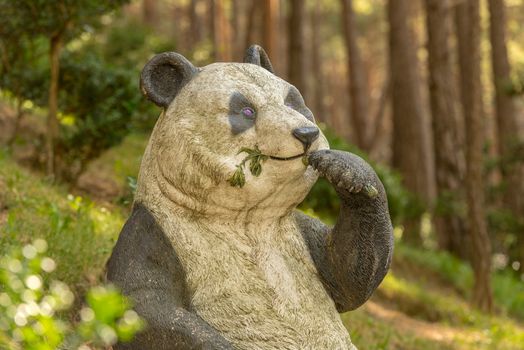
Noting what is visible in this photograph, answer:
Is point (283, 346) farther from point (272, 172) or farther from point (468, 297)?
point (468, 297)

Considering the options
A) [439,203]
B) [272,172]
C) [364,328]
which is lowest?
[439,203]

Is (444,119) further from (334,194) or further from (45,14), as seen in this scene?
(45,14)

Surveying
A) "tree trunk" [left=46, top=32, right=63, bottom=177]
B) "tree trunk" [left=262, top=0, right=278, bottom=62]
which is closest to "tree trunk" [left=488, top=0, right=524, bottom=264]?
"tree trunk" [left=262, top=0, right=278, bottom=62]

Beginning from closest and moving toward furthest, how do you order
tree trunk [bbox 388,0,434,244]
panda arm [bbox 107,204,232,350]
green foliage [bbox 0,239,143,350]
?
1. green foliage [bbox 0,239,143,350]
2. panda arm [bbox 107,204,232,350]
3. tree trunk [bbox 388,0,434,244]

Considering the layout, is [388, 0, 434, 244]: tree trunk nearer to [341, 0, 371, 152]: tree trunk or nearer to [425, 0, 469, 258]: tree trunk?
[425, 0, 469, 258]: tree trunk

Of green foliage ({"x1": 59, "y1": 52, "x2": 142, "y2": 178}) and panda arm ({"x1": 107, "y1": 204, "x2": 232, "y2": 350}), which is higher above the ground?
panda arm ({"x1": 107, "y1": 204, "x2": 232, "y2": 350})

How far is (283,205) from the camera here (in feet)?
12.3

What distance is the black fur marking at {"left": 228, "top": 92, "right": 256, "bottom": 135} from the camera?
3.61 metres

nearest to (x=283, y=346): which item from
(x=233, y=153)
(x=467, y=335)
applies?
(x=233, y=153)

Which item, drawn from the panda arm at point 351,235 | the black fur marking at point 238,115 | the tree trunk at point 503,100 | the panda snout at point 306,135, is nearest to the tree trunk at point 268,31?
the tree trunk at point 503,100

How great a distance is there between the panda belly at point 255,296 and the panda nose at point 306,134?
462mm

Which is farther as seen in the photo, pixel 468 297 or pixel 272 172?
pixel 468 297

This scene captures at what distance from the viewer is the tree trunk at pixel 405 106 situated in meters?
15.7

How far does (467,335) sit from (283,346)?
5845mm
